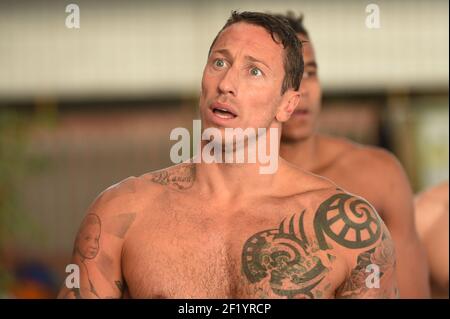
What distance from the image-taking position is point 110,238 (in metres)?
3.09

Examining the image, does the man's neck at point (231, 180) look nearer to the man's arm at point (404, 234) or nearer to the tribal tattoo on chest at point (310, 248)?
the tribal tattoo on chest at point (310, 248)

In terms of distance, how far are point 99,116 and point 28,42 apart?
999mm

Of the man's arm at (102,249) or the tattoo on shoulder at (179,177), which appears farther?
the tattoo on shoulder at (179,177)

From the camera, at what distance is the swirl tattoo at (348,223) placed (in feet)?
10.1

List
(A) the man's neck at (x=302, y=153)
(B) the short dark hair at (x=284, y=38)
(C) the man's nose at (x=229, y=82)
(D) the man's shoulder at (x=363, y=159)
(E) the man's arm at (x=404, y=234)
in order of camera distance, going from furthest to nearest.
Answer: (D) the man's shoulder at (x=363, y=159), (A) the man's neck at (x=302, y=153), (E) the man's arm at (x=404, y=234), (B) the short dark hair at (x=284, y=38), (C) the man's nose at (x=229, y=82)

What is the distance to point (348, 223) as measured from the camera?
121 inches

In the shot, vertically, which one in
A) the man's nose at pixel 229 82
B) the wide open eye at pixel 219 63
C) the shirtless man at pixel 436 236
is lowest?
the shirtless man at pixel 436 236

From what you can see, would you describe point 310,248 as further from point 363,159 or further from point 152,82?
point 152,82

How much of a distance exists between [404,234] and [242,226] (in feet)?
4.78

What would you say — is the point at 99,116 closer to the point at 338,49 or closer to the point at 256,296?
the point at 338,49

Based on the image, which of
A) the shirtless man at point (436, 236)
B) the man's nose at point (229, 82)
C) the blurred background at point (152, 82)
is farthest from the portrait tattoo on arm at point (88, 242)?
the blurred background at point (152, 82)

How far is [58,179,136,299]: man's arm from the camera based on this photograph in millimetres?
3035

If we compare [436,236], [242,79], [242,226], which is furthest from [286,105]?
[436,236]
